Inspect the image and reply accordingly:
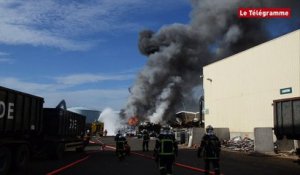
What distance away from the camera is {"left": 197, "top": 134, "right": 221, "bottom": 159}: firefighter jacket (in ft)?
40.1

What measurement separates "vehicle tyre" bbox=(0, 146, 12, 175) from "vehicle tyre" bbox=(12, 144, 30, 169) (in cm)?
58

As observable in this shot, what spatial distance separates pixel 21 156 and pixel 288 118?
1158 cm

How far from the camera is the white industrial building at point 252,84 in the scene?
33.0 meters

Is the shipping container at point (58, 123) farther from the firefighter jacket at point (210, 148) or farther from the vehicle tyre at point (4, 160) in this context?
the firefighter jacket at point (210, 148)

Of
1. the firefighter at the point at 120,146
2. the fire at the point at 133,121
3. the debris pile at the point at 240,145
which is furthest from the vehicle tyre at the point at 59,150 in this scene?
the fire at the point at 133,121

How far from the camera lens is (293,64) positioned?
32.4 meters

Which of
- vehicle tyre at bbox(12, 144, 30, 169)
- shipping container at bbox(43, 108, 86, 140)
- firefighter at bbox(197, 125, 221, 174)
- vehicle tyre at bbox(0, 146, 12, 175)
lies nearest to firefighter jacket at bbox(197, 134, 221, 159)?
firefighter at bbox(197, 125, 221, 174)

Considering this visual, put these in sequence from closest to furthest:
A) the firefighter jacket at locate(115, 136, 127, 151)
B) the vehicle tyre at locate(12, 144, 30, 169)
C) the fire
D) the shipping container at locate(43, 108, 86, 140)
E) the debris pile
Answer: the vehicle tyre at locate(12, 144, 30, 169) → the firefighter jacket at locate(115, 136, 127, 151) → the shipping container at locate(43, 108, 86, 140) → the debris pile → the fire

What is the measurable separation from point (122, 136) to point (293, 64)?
16.1m

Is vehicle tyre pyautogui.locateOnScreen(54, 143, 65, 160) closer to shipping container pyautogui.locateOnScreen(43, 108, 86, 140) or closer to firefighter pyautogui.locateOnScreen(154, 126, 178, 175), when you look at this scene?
shipping container pyautogui.locateOnScreen(43, 108, 86, 140)

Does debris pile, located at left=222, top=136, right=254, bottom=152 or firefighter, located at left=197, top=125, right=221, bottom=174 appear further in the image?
debris pile, located at left=222, top=136, right=254, bottom=152

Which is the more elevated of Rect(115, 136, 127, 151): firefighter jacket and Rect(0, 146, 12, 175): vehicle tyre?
Rect(115, 136, 127, 151): firefighter jacket

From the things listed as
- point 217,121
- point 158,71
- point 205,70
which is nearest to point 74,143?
point 217,121

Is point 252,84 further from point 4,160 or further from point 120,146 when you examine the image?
point 4,160
